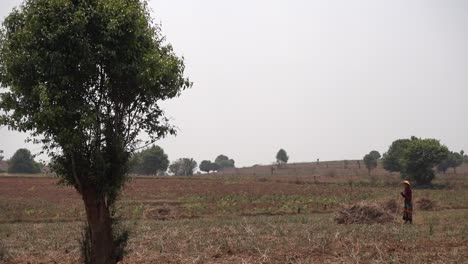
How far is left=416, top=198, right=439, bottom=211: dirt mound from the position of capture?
95.2 ft

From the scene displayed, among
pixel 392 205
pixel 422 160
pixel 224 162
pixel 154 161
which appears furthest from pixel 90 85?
pixel 224 162

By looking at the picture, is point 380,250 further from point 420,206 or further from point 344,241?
point 420,206

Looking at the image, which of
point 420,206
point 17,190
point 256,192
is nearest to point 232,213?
point 420,206

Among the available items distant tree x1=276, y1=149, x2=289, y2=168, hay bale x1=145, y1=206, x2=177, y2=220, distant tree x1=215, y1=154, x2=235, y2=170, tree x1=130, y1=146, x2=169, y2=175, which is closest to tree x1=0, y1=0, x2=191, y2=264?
hay bale x1=145, y1=206, x2=177, y2=220

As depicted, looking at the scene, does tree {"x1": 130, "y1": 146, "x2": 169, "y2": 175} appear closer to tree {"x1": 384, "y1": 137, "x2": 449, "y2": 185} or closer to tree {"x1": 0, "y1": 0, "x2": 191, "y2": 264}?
tree {"x1": 384, "y1": 137, "x2": 449, "y2": 185}

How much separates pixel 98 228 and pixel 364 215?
12926 millimetres

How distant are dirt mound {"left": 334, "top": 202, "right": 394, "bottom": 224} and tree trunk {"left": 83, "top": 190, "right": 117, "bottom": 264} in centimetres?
1197

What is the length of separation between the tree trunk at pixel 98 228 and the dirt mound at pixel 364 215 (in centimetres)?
1197

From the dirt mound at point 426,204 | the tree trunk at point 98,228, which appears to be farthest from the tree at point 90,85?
the dirt mound at point 426,204

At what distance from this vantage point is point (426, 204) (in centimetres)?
2934

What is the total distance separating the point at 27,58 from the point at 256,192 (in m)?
37.0

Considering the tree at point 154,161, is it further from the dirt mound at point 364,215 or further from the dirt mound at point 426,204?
the dirt mound at point 364,215

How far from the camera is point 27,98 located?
Result: 948 centimetres

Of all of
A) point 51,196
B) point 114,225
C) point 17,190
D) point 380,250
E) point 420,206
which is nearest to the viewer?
point 114,225
